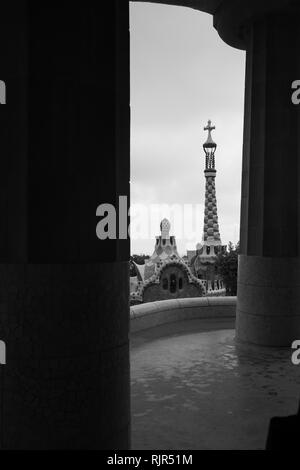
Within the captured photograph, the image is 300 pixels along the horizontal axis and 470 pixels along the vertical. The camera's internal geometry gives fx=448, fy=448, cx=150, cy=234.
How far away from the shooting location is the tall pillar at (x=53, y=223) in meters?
5.38

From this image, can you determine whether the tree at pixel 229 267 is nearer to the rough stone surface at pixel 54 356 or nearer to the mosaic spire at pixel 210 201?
the rough stone surface at pixel 54 356

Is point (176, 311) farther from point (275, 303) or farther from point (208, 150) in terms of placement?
point (208, 150)

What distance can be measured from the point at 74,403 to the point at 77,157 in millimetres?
3005

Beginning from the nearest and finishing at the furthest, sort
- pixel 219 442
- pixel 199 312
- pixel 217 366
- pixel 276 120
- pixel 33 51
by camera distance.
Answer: pixel 33 51, pixel 219 442, pixel 217 366, pixel 276 120, pixel 199 312

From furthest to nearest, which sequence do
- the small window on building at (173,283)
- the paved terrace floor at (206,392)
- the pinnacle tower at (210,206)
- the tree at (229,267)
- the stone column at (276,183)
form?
the pinnacle tower at (210,206)
the small window on building at (173,283)
the tree at (229,267)
the stone column at (276,183)
the paved terrace floor at (206,392)

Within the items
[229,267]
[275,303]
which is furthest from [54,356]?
[229,267]

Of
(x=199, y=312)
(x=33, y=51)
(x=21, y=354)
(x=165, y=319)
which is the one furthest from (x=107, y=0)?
(x=199, y=312)

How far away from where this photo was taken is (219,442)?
6613mm

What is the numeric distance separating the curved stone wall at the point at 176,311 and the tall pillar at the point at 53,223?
9001 millimetres

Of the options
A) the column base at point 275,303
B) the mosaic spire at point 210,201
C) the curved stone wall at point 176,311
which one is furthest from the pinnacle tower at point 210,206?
the column base at point 275,303

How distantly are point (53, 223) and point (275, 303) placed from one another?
907 cm

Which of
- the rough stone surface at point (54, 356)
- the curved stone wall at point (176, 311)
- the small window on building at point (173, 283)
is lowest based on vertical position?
the small window on building at point (173, 283)

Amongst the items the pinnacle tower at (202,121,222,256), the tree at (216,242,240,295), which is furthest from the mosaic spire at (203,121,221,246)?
the tree at (216,242,240,295)
